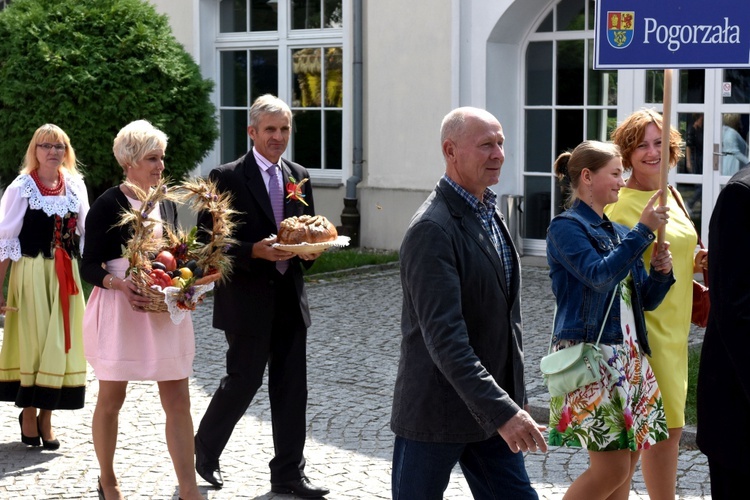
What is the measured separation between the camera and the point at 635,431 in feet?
15.4

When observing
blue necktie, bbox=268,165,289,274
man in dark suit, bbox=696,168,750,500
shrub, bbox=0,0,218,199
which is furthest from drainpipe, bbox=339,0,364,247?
man in dark suit, bbox=696,168,750,500

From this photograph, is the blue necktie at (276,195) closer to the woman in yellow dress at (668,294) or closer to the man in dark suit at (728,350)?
the woman in yellow dress at (668,294)

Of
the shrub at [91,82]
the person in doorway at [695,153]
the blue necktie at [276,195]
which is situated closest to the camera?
the blue necktie at [276,195]

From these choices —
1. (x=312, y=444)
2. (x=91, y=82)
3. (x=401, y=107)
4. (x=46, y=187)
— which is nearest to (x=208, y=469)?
(x=312, y=444)

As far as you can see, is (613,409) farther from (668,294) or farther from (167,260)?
(167,260)

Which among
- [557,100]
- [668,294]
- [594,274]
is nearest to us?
[594,274]

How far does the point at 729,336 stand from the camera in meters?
3.51

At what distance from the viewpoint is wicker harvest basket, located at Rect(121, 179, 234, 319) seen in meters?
5.45

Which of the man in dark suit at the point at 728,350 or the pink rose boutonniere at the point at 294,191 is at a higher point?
the pink rose boutonniere at the point at 294,191

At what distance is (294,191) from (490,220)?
7.10 ft

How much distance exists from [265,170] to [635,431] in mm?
2341

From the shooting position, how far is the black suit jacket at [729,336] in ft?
11.4

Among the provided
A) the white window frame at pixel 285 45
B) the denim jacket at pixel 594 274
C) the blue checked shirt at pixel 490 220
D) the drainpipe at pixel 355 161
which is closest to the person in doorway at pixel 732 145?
the drainpipe at pixel 355 161

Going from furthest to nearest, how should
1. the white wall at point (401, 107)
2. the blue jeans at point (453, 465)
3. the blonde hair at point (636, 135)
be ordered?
1. the white wall at point (401, 107)
2. the blonde hair at point (636, 135)
3. the blue jeans at point (453, 465)
